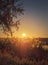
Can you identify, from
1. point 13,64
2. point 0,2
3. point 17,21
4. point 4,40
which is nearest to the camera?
point 13,64

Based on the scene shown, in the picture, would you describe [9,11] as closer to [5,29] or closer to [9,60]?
[5,29]

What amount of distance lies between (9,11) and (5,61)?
364 centimetres

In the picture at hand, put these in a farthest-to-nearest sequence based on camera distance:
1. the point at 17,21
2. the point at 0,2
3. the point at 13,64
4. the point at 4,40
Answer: the point at 4,40
the point at 17,21
the point at 0,2
the point at 13,64

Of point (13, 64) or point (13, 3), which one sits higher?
point (13, 3)

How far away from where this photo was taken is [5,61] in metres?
13.9

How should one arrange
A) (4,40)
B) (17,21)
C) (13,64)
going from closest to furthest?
1. (13,64)
2. (17,21)
3. (4,40)

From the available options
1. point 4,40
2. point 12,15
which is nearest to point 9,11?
point 12,15

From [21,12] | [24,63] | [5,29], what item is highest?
[21,12]

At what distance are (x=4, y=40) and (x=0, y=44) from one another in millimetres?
428

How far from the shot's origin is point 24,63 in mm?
14055

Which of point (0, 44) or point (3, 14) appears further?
point (0, 44)

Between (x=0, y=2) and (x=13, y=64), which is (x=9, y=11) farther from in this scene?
(x=13, y=64)

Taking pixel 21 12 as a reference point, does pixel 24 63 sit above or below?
below

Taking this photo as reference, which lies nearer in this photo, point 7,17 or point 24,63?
point 24,63
